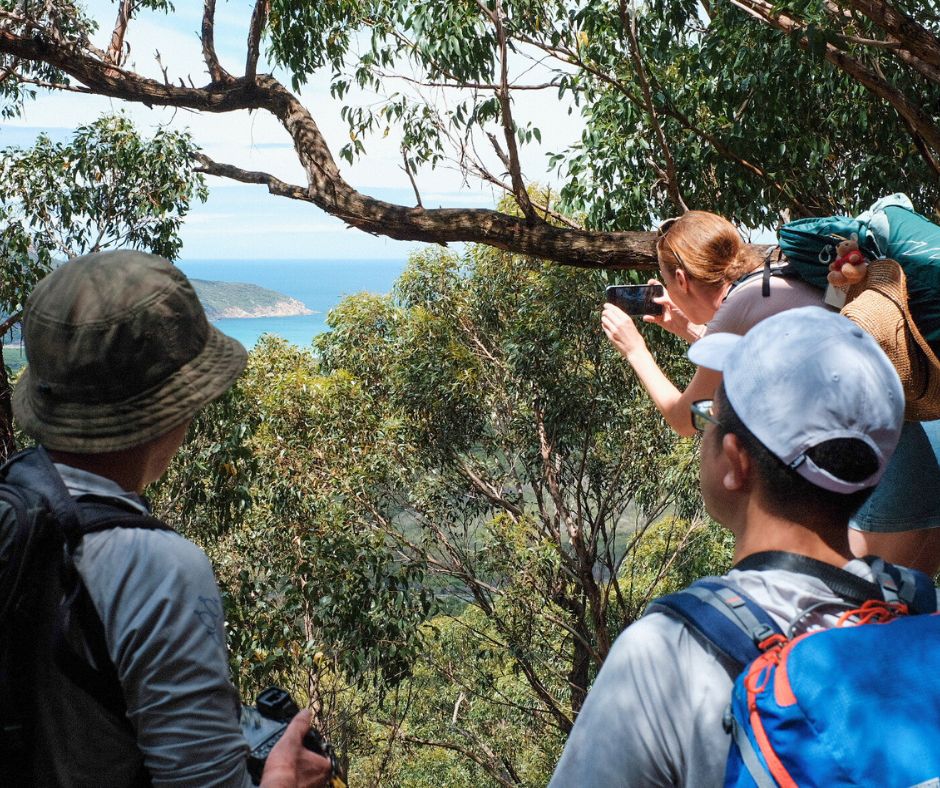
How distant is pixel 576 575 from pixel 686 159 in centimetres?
607

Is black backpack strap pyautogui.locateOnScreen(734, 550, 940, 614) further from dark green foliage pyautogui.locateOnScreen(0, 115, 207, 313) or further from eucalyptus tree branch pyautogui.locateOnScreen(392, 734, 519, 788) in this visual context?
eucalyptus tree branch pyautogui.locateOnScreen(392, 734, 519, 788)

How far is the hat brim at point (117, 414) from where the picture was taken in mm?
1002

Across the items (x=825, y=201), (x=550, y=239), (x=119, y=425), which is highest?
(x=825, y=201)

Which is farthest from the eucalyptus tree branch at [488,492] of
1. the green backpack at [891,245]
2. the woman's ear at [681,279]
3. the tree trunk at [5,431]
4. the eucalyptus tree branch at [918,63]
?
the green backpack at [891,245]

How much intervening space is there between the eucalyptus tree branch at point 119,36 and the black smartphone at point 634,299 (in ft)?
11.8

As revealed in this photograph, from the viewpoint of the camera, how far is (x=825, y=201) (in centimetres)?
577

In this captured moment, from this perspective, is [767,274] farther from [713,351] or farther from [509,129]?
[509,129]

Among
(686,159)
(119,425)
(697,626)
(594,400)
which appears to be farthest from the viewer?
(594,400)

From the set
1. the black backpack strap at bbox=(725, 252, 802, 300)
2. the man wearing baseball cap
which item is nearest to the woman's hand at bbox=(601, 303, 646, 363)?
the black backpack strap at bbox=(725, 252, 802, 300)

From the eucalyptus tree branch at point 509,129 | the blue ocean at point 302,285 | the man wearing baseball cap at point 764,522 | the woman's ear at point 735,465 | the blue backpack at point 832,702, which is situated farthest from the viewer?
the blue ocean at point 302,285

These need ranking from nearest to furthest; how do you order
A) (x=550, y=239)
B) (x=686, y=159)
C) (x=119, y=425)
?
(x=119, y=425)
(x=550, y=239)
(x=686, y=159)

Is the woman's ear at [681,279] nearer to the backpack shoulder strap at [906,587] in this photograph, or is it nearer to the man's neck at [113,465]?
the backpack shoulder strap at [906,587]

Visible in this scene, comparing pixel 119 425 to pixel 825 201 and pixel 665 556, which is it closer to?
pixel 825 201

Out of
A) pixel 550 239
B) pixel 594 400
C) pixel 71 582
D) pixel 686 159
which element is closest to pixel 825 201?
pixel 686 159
